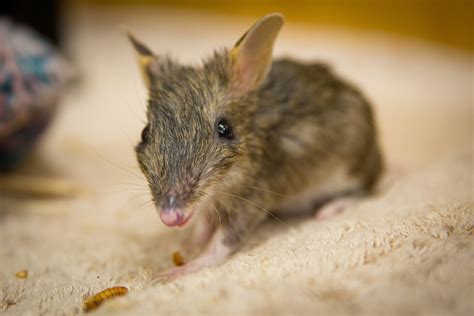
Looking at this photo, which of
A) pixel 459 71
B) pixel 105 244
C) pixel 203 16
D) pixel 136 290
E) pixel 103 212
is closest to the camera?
pixel 136 290

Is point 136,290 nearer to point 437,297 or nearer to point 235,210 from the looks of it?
point 235,210

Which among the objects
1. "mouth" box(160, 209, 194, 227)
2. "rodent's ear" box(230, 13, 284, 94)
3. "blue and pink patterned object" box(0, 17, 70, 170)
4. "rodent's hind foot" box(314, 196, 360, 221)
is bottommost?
"blue and pink patterned object" box(0, 17, 70, 170)

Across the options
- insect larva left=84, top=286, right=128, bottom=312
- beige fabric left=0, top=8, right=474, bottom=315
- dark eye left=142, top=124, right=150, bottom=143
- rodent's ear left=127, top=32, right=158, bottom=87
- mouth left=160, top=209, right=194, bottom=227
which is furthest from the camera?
rodent's ear left=127, top=32, right=158, bottom=87

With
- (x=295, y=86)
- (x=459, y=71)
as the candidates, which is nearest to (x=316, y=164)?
(x=295, y=86)

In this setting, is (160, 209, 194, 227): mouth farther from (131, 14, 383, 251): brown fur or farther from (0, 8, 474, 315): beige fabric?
(0, 8, 474, 315): beige fabric

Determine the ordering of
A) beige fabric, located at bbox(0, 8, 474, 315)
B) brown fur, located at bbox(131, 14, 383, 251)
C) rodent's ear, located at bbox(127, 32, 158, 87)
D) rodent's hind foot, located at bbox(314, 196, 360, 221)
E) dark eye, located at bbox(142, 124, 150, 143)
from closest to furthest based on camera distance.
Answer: beige fabric, located at bbox(0, 8, 474, 315)
brown fur, located at bbox(131, 14, 383, 251)
dark eye, located at bbox(142, 124, 150, 143)
rodent's ear, located at bbox(127, 32, 158, 87)
rodent's hind foot, located at bbox(314, 196, 360, 221)

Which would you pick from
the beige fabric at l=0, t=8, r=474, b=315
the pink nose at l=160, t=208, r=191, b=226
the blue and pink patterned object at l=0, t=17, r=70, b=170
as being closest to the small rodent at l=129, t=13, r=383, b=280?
the pink nose at l=160, t=208, r=191, b=226

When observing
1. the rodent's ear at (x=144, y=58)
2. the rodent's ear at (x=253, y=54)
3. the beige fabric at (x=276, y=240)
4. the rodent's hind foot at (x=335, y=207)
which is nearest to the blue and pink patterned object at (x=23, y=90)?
the beige fabric at (x=276, y=240)

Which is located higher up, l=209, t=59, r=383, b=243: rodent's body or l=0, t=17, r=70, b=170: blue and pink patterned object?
l=209, t=59, r=383, b=243: rodent's body
